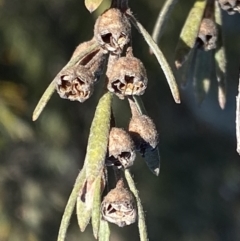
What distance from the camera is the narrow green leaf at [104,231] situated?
0.61 meters

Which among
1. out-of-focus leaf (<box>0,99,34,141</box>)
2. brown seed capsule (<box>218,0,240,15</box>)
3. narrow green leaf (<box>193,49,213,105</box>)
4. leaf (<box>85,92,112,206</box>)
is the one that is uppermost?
brown seed capsule (<box>218,0,240,15</box>)

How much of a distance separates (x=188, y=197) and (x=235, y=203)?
447 millimetres

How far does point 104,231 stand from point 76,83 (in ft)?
0.56

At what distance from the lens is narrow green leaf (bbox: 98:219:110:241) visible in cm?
61

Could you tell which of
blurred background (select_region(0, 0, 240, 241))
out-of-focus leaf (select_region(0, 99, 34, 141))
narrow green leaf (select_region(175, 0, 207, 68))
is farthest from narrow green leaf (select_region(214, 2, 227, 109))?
out-of-focus leaf (select_region(0, 99, 34, 141))

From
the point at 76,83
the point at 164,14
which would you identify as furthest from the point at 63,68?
the point at 164,14

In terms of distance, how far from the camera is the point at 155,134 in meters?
0.61

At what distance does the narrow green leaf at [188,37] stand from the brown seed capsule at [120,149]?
0.17 meters

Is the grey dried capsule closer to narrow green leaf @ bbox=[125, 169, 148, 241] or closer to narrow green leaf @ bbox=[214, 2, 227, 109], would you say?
narrow green leaf @ bbox=[125, 169, 148, 241]

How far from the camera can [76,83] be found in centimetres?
59

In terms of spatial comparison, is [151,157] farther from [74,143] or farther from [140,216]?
[74,143]

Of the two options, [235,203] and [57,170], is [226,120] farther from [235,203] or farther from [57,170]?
[57,170]

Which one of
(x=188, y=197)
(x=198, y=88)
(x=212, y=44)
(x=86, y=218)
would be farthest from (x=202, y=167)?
(x=86, y=218)

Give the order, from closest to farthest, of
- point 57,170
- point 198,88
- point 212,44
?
point 212,44 → point 198,88 → point 57,170
